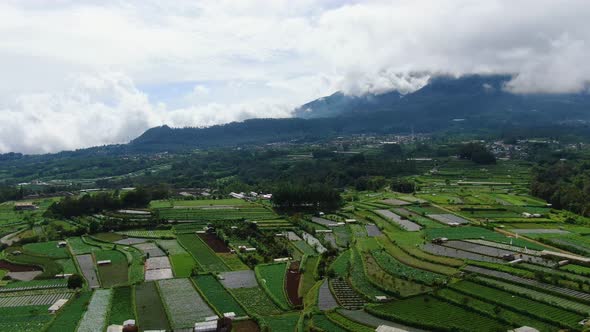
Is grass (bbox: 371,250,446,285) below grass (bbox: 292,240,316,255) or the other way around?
the other way around

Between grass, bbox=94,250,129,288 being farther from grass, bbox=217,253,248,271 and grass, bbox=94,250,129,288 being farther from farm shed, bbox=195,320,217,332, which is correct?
farm shed, bbox=195,320,217,332

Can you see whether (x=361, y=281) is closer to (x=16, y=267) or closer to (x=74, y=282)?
(x=74, y=282)

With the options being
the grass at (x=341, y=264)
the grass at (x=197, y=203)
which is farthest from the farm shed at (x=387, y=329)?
the grass at (x=197, y=203)

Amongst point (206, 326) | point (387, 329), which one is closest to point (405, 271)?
point (387, 329)

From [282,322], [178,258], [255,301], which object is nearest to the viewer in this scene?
[282,322]

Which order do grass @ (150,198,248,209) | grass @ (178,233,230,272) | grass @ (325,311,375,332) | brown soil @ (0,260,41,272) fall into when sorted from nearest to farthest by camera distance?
1. grass @ (325,311,375,332)
2. grass @ (178,233,230,272)
3. brown soil @ (0,260,41,272)
4. grass @ (150,198,248,209)

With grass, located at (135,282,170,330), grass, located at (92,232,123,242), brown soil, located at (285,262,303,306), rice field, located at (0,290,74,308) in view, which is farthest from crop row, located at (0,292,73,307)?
grass, located at (92,232,123,242)

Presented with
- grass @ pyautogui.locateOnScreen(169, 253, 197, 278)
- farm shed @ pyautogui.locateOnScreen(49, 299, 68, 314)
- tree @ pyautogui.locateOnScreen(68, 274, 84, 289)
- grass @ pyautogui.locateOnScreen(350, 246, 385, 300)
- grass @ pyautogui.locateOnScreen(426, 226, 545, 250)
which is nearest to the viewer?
farm shed @ pyautogui.locateOnScreen(49, 299, 68, 314)
